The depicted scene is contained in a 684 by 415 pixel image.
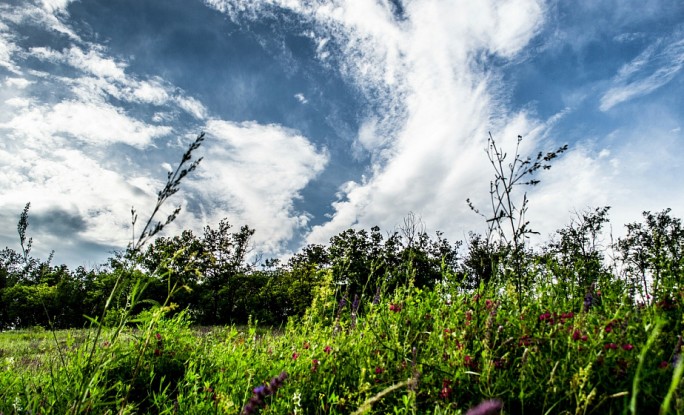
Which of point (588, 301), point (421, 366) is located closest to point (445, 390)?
point (421, 366)

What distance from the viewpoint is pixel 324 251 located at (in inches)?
988

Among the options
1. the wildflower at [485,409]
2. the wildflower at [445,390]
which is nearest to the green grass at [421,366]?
the wildflower at [445,390]

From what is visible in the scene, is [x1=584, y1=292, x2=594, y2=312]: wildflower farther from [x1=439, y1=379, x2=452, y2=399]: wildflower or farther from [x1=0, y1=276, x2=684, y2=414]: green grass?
[x1=439, y1=379, x2=452, y2=399]: wildflower

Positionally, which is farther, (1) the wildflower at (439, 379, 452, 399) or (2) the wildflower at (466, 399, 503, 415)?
(1) the wildflower at (439, 379, 452, 399)

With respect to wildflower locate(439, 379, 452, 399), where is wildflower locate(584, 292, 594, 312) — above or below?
above

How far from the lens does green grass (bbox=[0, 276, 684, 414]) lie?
2557 millimetres

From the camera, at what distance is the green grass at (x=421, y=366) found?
2.56 metres

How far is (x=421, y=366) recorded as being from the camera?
3023 mm

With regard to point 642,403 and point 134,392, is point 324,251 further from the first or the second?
point 642,403

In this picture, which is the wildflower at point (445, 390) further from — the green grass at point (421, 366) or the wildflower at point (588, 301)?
the wildflower at point (588, 301)

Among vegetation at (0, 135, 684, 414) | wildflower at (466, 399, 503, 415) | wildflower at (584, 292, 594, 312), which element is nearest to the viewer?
wildflower at (466, 399, 503, 415)

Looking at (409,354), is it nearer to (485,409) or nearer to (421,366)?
(421,366)

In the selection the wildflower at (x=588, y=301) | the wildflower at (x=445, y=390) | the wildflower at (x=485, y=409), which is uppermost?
the wildflower at (x=588, y=301)

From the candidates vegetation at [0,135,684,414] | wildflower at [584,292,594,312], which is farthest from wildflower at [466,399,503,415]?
wildflower at [584,292,594,312]
